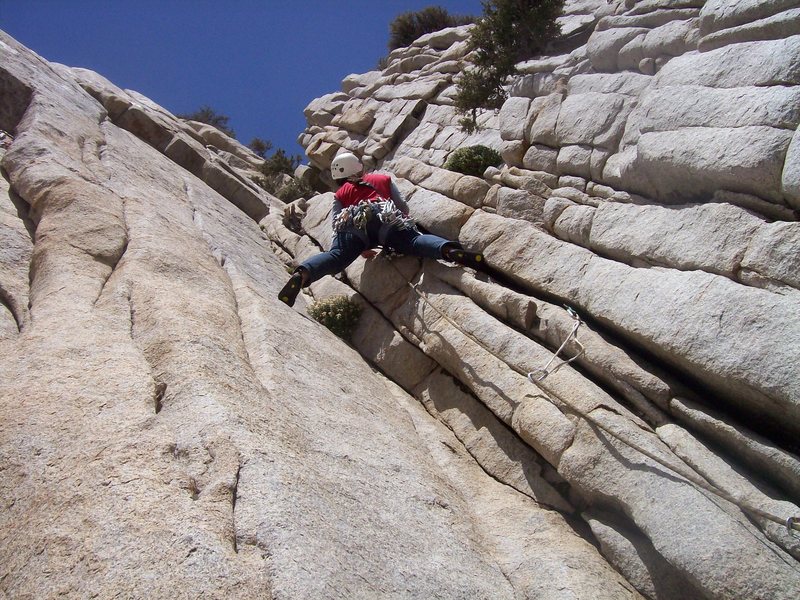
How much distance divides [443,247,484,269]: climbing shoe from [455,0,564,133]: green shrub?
9.17 meters

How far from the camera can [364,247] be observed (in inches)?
470

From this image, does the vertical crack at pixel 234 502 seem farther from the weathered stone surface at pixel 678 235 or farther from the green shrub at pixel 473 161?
the green shrub at pixel 473 161

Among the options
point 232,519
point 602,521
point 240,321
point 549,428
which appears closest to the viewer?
point 232,519

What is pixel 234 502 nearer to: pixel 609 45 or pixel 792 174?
pixel 792 174

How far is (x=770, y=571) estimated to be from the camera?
209 inches

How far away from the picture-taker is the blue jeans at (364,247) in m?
10.9

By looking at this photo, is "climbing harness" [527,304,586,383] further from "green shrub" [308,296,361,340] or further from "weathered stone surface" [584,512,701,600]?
"green shrub" [308,296,361,340]

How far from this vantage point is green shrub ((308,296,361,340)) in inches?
445

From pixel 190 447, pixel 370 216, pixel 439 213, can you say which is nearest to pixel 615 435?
pixel 190 447

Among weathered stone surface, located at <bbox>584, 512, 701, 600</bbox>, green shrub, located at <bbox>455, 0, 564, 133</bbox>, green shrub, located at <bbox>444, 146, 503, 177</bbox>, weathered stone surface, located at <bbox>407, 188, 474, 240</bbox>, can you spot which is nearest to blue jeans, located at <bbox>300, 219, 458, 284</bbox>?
weathered stone surface, located at <bbox>407, 188, 474, 240</bbox>

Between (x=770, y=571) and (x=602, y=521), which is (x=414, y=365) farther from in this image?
(x=770, y=571)

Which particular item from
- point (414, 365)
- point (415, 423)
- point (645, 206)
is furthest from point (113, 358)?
point (645, 206)

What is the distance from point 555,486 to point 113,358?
5.72 metres

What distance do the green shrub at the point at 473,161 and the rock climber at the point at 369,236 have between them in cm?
275
